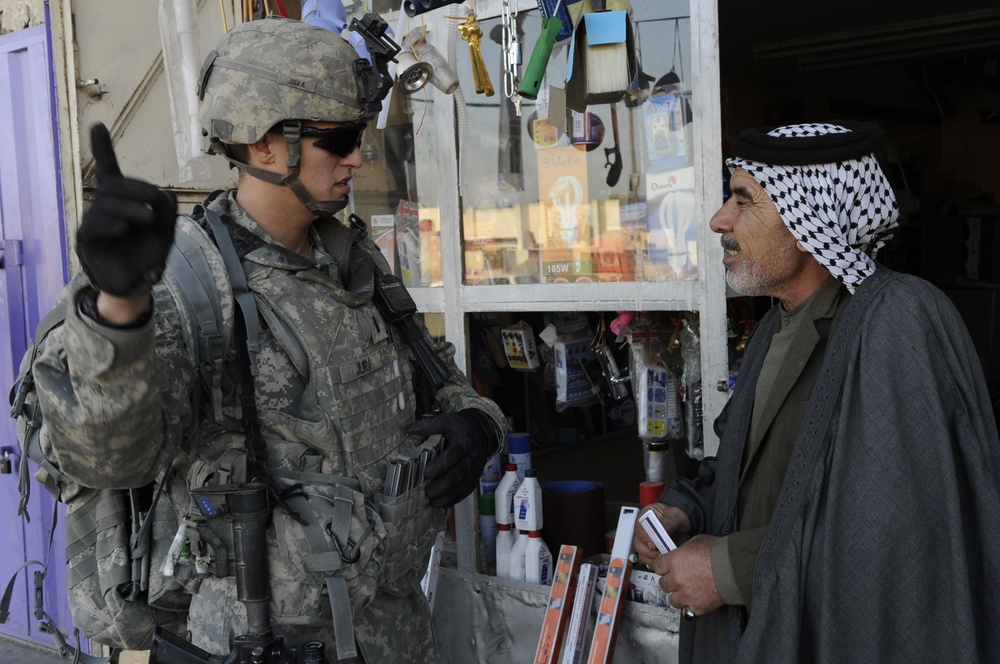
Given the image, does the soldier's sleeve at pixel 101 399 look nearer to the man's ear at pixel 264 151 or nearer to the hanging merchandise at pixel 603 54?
the man's ear at pixel 264 151

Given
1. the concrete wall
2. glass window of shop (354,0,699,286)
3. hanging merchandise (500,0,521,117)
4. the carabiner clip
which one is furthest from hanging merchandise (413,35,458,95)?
the concrete wall

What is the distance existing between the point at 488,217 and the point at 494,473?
0.94 metres

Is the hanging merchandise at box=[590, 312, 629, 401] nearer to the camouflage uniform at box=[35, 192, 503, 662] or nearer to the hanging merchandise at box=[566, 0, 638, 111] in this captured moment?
the hanging merchandise at box=[566, 0, 638, 111]

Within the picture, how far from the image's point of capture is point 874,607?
5.47ft

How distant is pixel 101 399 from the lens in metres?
1.45

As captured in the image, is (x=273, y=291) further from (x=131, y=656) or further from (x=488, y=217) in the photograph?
(x=131, y=656)

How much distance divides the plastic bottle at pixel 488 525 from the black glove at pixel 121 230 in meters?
2.17

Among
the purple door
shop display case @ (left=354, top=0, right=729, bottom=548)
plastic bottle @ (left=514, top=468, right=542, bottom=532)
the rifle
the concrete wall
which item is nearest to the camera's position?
the rifle

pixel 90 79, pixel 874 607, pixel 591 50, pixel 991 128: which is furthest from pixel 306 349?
pixel 991 128

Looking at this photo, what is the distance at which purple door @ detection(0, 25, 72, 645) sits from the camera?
389 cm

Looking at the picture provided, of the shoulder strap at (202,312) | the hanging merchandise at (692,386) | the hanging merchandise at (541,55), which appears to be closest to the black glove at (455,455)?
the shoulder strap at (202,312)

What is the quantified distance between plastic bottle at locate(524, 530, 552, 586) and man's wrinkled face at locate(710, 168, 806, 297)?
1.37 m

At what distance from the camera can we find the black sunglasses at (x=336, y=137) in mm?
2080

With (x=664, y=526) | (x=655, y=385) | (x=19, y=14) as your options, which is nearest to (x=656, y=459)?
(x=655, y=385)
